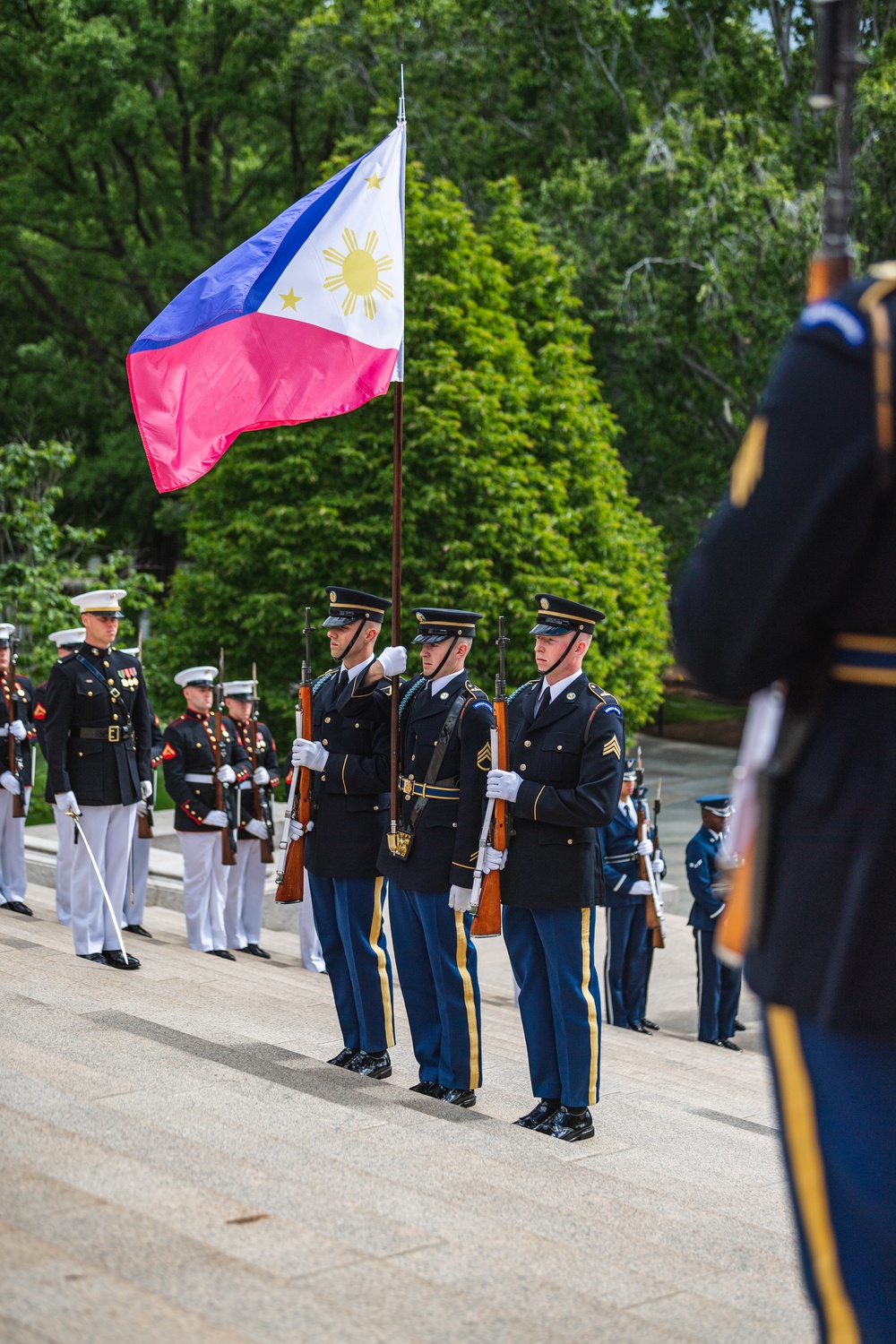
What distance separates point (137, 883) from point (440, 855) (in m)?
5.31

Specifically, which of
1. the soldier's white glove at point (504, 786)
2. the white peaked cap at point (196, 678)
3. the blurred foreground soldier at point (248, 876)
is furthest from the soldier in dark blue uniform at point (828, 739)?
the white peaked cap at point (196, 678)

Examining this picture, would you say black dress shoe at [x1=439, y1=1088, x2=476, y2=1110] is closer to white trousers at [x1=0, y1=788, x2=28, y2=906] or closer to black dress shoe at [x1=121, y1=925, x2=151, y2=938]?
black dress shoe at [x1=121, y1=925, x2=151, y2=938]

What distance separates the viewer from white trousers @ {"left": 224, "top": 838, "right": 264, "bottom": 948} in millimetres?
10633

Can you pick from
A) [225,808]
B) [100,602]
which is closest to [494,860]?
[100,602]

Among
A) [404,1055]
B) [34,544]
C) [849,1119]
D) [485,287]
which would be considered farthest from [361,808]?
[485,287]

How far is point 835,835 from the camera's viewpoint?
168 centimetres

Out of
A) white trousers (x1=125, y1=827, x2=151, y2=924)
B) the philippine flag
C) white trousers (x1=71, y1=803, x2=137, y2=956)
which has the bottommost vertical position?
white trousers (x1=125, y1=827, x2=151, y2=924)

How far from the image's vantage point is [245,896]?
10.8 metres

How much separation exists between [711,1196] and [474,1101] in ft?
5.29

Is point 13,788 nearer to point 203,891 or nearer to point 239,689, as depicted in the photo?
point 203,891

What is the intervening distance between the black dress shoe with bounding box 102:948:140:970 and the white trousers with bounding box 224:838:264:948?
269cm

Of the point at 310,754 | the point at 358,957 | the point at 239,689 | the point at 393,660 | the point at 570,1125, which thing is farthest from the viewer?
the point at 239,689

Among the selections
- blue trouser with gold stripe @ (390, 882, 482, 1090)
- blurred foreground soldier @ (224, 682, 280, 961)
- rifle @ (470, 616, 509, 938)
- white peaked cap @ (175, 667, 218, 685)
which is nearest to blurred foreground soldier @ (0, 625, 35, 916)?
white peaked cap @ (175, 667, 218, 685)

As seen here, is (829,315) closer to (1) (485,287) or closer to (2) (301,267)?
(2) (301,267)
